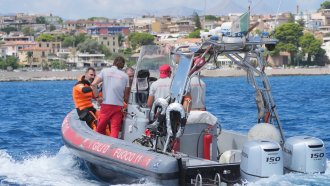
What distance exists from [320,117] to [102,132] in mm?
14002

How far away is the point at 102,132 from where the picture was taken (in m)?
12.0

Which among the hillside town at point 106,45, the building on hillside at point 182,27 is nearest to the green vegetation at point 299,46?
the hillside town at point 106,45

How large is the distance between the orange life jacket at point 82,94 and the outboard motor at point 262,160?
3.51 metres

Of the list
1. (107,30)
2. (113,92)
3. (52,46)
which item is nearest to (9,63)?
(52,46)

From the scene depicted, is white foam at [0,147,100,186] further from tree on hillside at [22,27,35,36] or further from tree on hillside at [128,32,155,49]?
tree on hillside at [22,27,35,36]

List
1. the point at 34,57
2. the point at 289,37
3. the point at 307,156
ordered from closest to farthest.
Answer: the point at 307,156 < the point at 289,37 < the point at 34,57

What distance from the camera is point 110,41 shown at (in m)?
152

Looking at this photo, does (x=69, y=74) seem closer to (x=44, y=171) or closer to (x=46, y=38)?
(x=46, y=38)

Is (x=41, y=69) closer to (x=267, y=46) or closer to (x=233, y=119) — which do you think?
(x=233, y=119)

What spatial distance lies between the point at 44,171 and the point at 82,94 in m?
1.21

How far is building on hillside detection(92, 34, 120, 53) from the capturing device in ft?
492

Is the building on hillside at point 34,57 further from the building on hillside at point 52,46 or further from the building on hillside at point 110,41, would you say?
the building on hillside at point 110,41

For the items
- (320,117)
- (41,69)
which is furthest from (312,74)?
(320,117)

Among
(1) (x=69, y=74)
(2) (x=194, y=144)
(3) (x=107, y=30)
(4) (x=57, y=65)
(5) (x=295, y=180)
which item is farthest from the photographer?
(3) (x=107, y=30)
